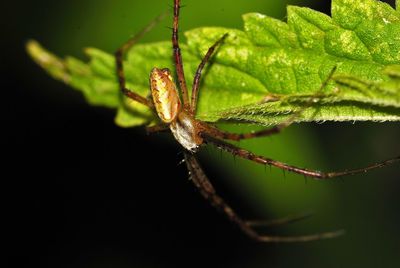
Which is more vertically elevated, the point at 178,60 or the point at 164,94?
the point at 178,60

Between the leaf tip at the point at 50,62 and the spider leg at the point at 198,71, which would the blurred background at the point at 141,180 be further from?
the spider leg at the point at 198,71

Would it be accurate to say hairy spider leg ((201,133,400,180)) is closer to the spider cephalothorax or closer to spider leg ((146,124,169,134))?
the spider cephalothorax

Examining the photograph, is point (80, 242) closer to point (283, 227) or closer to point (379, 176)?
point (283, 227)

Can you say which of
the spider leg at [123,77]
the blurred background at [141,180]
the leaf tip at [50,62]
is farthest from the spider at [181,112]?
the blurred background at [141,180]

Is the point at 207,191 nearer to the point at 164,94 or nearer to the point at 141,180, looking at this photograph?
the point at 164,94

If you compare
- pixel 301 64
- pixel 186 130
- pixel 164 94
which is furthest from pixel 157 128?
pixel 301 64

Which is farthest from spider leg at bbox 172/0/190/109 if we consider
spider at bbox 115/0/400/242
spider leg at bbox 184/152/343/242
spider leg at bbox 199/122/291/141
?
spider leg at bbox 184/152/343/242
